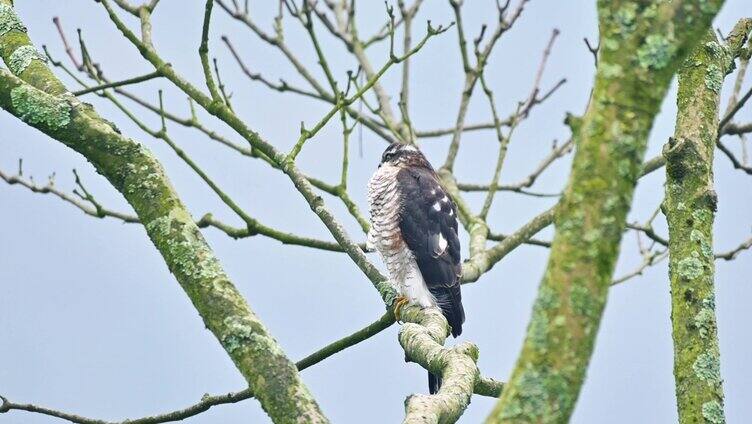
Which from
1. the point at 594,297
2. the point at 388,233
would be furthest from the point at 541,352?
the point at 388,233

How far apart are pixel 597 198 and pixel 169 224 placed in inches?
66.2

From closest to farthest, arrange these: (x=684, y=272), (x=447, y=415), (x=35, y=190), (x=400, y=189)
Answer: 1. (x=447, y=415)
2. (x=684, y=272)
3. (x=35, y=190)
4. (x=400, y=189)

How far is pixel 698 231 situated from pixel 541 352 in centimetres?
216

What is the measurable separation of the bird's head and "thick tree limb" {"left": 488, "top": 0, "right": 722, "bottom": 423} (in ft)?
20.0

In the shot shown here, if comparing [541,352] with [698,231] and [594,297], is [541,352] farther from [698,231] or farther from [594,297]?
[698,231]

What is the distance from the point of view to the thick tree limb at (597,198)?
2236 millimetres

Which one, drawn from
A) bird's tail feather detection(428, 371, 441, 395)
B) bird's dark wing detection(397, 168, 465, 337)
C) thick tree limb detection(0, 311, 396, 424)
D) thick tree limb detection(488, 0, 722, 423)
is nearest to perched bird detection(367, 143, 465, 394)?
bird's dark wing detection(397, 168, 465, 337)

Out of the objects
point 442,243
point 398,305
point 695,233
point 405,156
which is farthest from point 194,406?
point 405,156

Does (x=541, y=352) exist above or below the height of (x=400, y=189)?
below

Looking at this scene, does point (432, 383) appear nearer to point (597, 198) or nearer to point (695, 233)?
point (695, 233)

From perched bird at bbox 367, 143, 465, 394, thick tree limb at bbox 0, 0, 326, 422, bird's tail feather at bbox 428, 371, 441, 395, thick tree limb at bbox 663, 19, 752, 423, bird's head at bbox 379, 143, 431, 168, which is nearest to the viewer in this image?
thick tree limb at bbox 0, 0, 326, 422

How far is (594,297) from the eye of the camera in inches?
88.9

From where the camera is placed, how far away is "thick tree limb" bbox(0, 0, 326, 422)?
3.06 metres

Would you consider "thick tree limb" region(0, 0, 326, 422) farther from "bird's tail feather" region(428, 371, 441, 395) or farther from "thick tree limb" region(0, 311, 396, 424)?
"bird's tail feather" region(428, 371, 441, 395)
